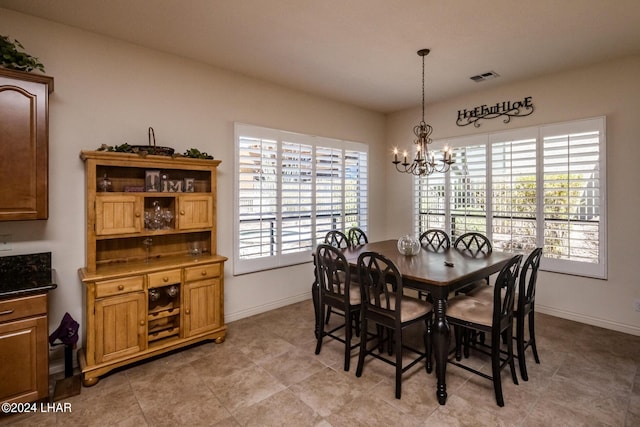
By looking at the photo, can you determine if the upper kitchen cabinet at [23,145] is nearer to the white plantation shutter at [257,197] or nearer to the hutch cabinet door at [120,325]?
the hutch cabinet door at [120,325]

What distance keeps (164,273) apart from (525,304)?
9.92ft

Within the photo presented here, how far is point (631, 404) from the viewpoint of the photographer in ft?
7.32

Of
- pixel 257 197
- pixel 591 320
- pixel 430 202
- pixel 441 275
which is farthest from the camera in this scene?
pixel 430 202

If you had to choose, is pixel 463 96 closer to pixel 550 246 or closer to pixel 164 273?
pixel 550 246

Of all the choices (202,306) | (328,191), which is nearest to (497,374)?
(202,306)

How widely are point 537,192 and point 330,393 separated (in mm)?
3352

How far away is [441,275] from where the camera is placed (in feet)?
8.17

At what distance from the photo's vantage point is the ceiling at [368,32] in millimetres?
2469

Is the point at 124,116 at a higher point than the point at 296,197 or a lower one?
higher

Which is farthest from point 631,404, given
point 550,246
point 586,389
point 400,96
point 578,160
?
point 400,96

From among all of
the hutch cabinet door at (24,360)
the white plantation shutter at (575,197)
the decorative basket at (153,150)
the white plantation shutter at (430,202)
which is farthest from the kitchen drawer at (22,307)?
the white plantation shutter at (575,197)

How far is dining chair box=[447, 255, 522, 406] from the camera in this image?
2.25 metres

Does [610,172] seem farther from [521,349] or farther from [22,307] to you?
[22,307]

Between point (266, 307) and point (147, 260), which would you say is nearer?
point (147, 260)
